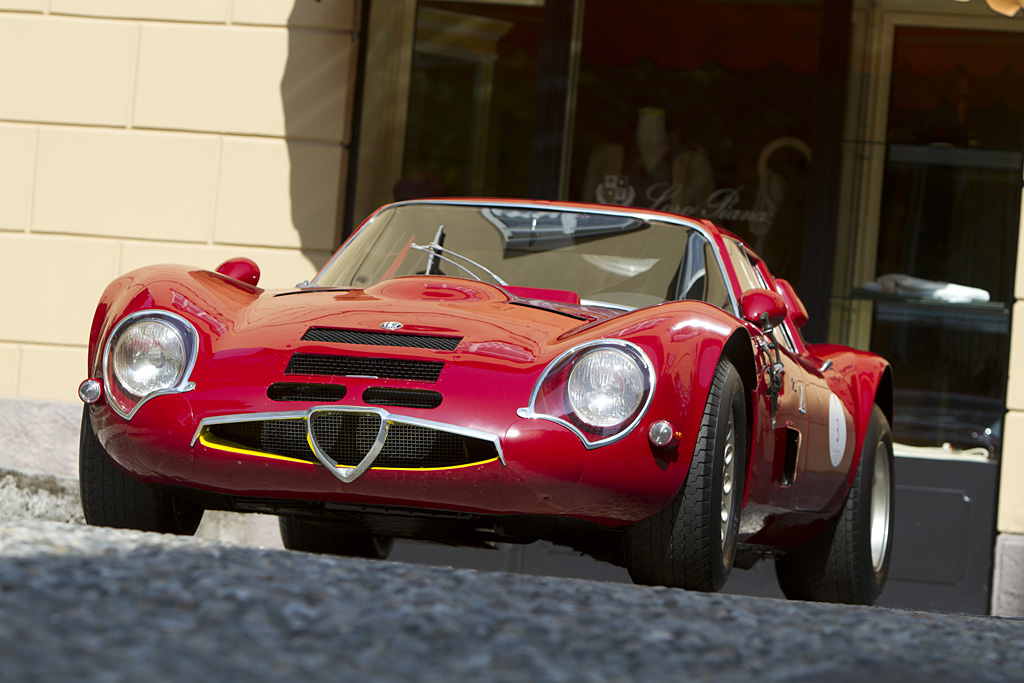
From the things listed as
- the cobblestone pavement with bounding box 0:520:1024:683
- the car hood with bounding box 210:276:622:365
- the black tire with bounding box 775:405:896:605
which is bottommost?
the black tire with bounding box 775:405:896:605

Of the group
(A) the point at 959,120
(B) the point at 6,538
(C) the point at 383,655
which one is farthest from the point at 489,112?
(C) the point at 383,655

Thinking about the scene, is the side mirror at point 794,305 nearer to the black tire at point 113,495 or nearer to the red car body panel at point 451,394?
the red car body panel at point 451,394

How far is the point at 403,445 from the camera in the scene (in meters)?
2.97

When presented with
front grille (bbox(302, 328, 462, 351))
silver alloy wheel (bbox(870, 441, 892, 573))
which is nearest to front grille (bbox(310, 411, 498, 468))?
front grille (bbox(302, 328, 462, 351))

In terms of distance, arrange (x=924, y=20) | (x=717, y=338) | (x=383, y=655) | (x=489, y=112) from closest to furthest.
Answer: (x=383, y=655)
(x=717, y=338)
(x=924, y=20)
(x=489, y=112)

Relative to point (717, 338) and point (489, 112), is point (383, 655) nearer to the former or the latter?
point (717, 338)

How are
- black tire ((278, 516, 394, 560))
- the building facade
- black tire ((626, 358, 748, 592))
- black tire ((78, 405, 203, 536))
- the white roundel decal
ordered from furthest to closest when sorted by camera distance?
the building facade < black tire ((278, 516, 394, 560)) < the white roundel decal < black tire ((78, 405, 203, 536)) < black tire ((626, 358, 748, 592))

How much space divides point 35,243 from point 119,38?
129cm

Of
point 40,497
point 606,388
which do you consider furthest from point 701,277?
point 40,497

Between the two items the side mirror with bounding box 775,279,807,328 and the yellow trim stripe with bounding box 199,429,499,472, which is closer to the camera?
the yellow trim stripe with bounding box 199,429,499,472

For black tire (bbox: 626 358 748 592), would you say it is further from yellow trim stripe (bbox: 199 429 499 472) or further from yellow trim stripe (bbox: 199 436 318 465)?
yellow trim stripe (bbox: 199 436 318 465)

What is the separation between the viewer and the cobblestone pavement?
5.65 ft

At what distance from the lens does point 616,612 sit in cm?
229

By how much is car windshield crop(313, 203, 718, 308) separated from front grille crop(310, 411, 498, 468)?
1.06m
